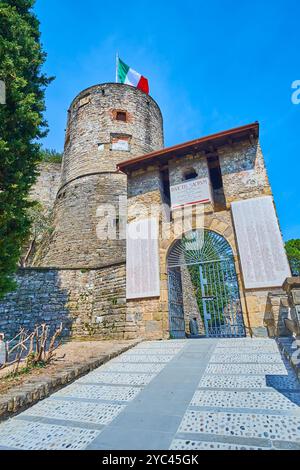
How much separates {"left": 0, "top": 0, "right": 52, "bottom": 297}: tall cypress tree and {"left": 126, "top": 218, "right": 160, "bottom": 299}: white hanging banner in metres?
3.51

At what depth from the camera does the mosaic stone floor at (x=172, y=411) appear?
6.03ft

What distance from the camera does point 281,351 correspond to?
4301mm

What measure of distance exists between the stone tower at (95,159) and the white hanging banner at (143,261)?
10.4 ft

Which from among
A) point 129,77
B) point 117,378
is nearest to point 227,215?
point 117,378

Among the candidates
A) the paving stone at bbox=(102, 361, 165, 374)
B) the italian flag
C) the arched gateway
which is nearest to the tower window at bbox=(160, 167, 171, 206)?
the arched gateway

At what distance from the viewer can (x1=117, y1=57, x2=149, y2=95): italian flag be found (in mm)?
18411

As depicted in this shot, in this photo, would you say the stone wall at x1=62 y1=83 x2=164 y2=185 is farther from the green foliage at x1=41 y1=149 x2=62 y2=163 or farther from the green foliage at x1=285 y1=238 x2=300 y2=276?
the green foliage at x1=285 y1=238 x2=300 y2=276

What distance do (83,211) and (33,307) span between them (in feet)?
19.0

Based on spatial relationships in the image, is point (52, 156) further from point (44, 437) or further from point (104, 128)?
point (44, 437)

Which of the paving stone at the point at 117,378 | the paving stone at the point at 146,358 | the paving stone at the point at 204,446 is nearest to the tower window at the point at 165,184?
A: the paving stone at the point at 146,358

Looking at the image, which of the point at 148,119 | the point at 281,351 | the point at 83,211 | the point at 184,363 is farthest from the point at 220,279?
the point at 148,119

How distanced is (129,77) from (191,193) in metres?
15.4

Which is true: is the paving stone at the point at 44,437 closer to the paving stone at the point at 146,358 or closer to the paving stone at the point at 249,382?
the paving stone at the point at 249,382
